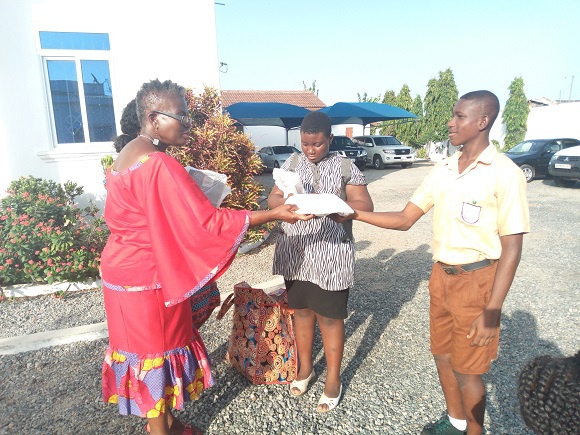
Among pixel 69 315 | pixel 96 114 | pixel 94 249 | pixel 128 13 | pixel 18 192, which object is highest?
pixel 128 13

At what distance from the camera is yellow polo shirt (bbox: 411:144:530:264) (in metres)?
1.72

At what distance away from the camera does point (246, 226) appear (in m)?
1.90

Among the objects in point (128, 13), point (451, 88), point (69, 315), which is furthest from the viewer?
point (451, 88)

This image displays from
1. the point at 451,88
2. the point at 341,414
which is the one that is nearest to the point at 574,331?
the point at 341,414

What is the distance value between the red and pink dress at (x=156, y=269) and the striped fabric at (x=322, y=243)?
657mm

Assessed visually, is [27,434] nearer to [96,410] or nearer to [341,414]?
[96,410]

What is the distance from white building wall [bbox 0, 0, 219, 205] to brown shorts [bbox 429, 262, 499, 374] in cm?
590

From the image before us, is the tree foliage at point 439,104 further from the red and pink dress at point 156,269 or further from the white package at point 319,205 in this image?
the red and pink dress at point 156,269

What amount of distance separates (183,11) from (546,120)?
→ 25.4 m

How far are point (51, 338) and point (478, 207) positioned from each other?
363 centimetres

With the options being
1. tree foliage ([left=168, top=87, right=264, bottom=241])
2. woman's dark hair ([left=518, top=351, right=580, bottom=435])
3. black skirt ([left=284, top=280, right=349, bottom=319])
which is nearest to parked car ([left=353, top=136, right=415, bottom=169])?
tree foliage ([left=168, top=87, right=264, bottom=241])

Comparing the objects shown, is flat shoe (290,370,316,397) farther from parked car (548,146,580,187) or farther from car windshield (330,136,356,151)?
car windshield (330,136,356,151)

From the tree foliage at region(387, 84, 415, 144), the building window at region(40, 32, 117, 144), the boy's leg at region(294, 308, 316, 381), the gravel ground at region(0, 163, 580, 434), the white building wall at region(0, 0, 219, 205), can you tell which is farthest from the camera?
the tree foliage at region(387, 84, 415, 144)

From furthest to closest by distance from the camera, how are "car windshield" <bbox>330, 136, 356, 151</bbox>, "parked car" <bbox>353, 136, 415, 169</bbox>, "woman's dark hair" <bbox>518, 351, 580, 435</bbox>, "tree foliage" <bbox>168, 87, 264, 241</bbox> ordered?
"parked car" <bbox>353, 136, 415, 169</bbox> → "car windshield" <bbox>330, 136, 356, 151</bbox> → "tree foliage" <bbox>168, 87, 264, 241</bbox> → "woman's dark hair" <bbox>518, 351, 580, 435</bbox>
